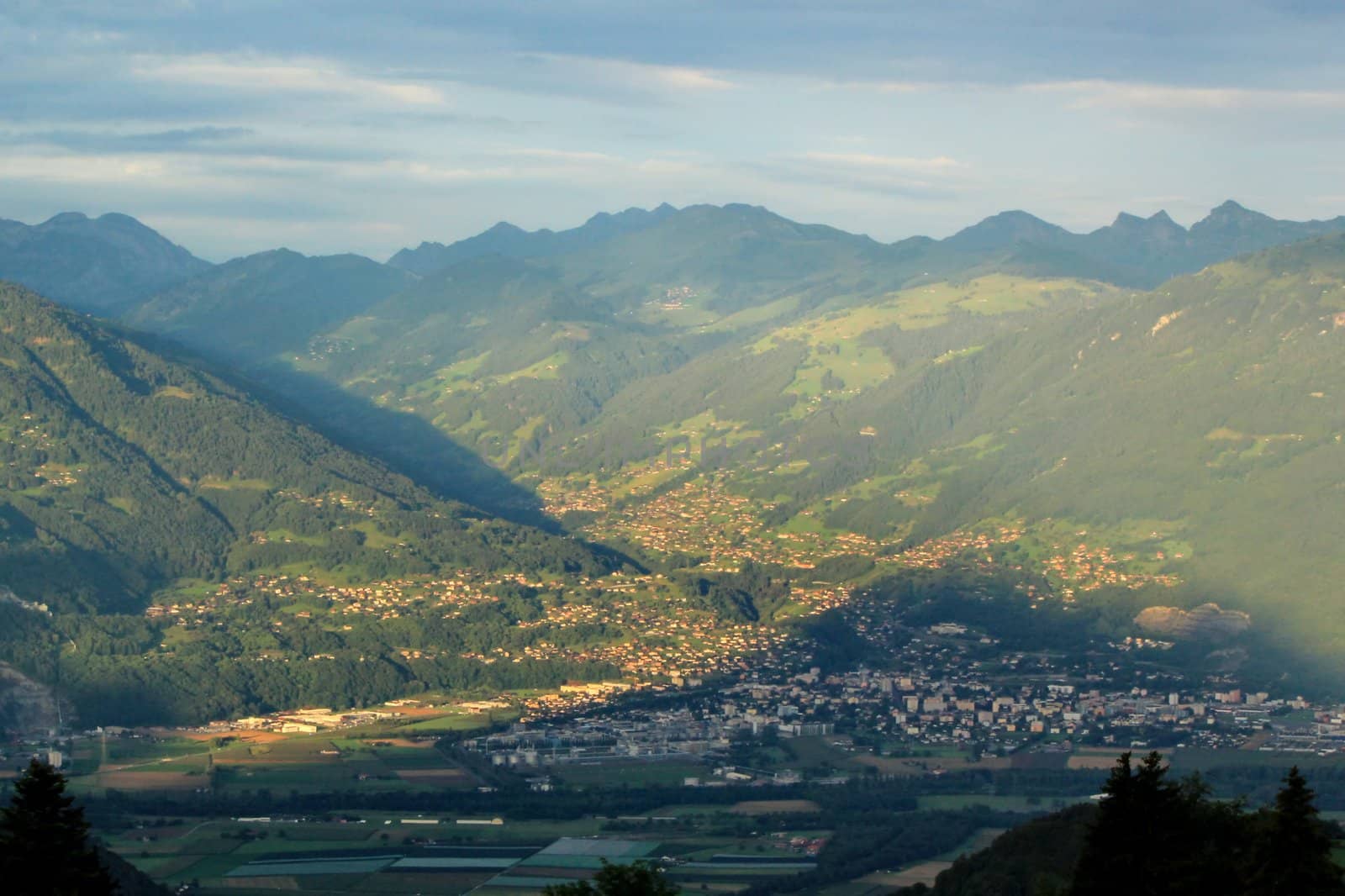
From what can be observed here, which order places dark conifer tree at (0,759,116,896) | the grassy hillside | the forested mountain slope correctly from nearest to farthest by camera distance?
1. dark conifer tree at (0,759,116,896)
2. the forested mountain slope
3. the grassy hillside

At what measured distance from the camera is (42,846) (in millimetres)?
32500

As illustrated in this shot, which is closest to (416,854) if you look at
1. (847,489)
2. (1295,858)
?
(1295,858)

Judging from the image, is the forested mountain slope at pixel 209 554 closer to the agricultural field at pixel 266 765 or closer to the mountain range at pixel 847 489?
the mountain range at pixel 847 489

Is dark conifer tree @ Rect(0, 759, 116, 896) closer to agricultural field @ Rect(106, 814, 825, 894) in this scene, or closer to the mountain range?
agricultural field @ Rect(106, 814, 825, 894)

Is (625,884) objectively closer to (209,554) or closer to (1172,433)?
(209,554)

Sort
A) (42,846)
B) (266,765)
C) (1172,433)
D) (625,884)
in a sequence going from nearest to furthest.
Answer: (42,846), (625,884), (266,765), (1172,433)

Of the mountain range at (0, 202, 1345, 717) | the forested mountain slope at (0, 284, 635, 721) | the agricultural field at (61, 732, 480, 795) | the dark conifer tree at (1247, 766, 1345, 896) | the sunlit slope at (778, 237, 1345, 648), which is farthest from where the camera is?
the sunlit slope at (778, 237, 1345, 648)

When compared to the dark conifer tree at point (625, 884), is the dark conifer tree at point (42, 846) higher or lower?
higher

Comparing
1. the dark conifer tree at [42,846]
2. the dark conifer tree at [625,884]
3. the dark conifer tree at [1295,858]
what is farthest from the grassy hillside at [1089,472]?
the dark conifer tree at [42,846]

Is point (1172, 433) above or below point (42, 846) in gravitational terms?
above

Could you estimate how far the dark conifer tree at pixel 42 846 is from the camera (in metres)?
32.2

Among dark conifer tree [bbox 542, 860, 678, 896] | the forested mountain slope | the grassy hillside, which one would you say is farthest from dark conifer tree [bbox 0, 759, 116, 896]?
the grassy hillside

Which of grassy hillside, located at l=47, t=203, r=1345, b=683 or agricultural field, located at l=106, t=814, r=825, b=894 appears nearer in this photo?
agricultural field, located at l=106, t=814, r=825, b=894

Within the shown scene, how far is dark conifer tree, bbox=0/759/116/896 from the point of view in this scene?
1270 inches
